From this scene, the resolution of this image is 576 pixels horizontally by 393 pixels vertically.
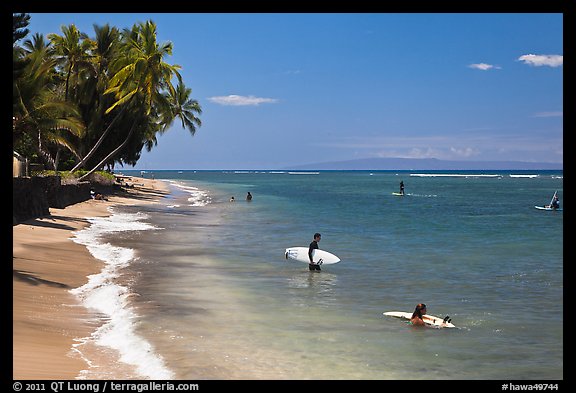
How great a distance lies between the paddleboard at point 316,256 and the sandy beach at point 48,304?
696 centimetres

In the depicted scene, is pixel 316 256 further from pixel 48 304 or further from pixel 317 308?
pixel 48 304

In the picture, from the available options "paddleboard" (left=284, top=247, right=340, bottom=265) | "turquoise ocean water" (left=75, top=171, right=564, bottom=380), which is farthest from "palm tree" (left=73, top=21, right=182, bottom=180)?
"paddleboard" (left=284, top=247, right=340, bottom=265)

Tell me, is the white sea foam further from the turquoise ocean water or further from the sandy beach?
the sandy beach

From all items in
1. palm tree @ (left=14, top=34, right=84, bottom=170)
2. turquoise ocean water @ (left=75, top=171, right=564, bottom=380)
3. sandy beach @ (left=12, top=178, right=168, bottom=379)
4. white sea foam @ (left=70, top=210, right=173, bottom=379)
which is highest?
palm tree @ (left=14, top=34, right=84, bottom=170)

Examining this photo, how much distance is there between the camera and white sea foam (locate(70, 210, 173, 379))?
957 centimetres

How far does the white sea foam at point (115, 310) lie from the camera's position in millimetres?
9570

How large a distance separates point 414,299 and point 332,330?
4.50 metres

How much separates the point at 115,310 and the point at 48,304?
55.4 inches

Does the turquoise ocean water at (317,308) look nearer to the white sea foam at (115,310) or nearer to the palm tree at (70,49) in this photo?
the white sea foam at (115,310)

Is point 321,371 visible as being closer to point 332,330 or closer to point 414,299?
point 332,330

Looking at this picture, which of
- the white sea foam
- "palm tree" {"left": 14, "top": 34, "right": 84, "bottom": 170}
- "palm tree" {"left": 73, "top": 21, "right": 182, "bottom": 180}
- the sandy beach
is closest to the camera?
the sandy beach

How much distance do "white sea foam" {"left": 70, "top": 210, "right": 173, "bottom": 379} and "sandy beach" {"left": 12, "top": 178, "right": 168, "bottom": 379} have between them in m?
0.27
